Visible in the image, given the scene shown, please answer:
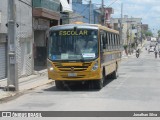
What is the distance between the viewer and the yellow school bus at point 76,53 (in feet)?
65.0

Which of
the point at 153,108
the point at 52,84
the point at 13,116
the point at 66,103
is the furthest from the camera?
the point at 52,84

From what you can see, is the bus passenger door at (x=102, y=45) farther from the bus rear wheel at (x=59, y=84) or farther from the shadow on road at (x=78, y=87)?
the bus rear wheel at (x=59, y=84)

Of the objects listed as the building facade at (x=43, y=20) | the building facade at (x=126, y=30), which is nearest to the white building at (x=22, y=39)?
the building facade at (x=43, y=20)

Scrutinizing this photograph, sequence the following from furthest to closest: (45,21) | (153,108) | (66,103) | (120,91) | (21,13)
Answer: (45,21) < (21,13) < (120,91) < (66,103) < (153,108)

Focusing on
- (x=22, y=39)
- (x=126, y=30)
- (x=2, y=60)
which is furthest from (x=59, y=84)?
(x=126, y=30)

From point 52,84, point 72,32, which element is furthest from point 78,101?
point 52,84

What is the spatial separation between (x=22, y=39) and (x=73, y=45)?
7.96 metres

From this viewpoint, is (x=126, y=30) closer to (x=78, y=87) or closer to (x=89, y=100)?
(x=78, y=87)

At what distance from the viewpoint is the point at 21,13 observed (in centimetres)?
2702

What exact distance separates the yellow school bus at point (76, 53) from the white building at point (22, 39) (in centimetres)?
425

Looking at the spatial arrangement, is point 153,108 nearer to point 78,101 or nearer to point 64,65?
point 78,101

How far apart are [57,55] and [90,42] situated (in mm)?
1536

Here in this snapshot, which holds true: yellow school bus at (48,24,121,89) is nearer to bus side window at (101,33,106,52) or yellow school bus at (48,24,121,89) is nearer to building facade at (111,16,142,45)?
bus side window at (101,33,106,52)

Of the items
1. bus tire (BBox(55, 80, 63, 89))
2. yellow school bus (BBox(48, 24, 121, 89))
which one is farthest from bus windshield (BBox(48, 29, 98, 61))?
bus tire (BBox(55, 80, 63, 89))
